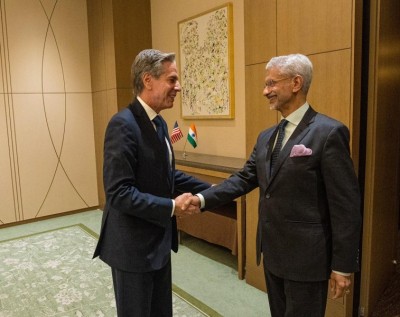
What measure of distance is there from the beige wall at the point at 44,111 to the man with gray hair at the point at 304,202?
13.3 feet

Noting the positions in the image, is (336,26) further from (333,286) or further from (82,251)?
(82,251)

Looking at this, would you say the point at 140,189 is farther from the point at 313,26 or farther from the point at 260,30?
the point at 260,30

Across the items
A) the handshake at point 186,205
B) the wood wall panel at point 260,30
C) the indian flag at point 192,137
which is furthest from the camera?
the indian flag at point 192,137

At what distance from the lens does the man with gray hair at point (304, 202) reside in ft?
4.81

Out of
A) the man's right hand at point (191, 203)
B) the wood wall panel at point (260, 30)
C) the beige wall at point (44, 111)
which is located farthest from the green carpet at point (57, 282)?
Answer: the wood wall panel at point (260, 30)

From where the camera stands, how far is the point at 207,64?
4020mm

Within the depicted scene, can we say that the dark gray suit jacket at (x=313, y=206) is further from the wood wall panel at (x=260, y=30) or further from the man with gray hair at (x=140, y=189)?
the wood wall panel at (x=260, y=30)

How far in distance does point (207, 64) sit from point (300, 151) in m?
2.73

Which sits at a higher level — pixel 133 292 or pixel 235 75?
pixel 235 75

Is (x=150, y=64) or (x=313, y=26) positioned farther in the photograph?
(x=313, y=26)

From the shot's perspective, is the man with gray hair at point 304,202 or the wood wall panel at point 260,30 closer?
the man with gray hair at point 304,202

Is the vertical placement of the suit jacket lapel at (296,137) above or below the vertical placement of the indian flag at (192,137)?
above

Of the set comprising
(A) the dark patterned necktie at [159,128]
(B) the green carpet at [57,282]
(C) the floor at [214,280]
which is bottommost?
(C) the floor at [214,280]

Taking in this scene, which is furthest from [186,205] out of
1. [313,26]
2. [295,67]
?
[313,26]
